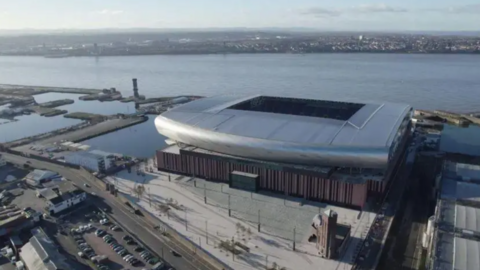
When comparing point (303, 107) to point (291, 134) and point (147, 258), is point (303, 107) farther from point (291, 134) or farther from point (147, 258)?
point (147, 258)

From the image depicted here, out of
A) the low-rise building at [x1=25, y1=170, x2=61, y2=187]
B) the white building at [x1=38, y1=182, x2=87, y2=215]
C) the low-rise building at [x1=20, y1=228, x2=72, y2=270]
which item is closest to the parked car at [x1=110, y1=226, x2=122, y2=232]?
the low-rise building at [x1=20, y1=228, x2=72, y2=270]

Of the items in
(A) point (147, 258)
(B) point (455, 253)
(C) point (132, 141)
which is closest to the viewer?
(B) point (455, 253)

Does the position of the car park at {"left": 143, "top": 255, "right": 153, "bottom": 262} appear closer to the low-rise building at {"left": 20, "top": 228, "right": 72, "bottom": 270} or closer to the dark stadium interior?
the low-rise building at {"left": 20, "top": 228, "right": 72, "bottom": 270}

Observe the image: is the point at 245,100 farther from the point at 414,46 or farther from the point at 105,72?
the point at 414,46

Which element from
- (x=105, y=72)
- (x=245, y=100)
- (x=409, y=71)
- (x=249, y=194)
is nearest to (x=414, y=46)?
(x=409, y=71)

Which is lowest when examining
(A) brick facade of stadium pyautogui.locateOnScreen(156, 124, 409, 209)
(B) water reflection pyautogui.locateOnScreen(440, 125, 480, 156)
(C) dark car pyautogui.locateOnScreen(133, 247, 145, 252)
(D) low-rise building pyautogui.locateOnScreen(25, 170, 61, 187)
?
(C) dark car pyautogui.locateOnScreen(133, 247, 145, 252)

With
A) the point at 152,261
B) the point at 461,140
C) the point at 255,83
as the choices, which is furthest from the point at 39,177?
the point at 255,83
